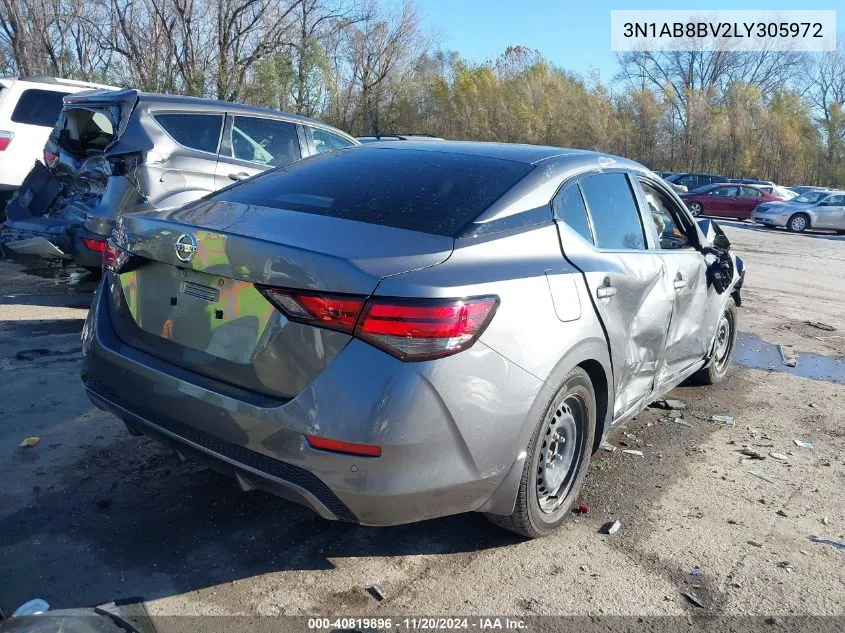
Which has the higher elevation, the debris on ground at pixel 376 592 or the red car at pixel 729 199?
the red car at pixel 729 199

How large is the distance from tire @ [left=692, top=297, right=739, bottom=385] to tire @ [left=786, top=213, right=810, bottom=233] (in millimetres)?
22359

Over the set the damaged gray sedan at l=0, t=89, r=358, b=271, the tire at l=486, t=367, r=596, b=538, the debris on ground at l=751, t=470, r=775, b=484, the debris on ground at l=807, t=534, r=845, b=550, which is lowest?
the debris on ground at l=807, t=534, r=845, b=550

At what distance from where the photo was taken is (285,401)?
2568 millimetres

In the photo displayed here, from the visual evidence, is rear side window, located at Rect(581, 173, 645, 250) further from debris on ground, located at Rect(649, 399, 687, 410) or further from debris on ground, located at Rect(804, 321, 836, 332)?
debris on ground, located at Rect(804, 321, 836, 332)

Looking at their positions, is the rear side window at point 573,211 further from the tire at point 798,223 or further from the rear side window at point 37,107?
the tire at point 798,223

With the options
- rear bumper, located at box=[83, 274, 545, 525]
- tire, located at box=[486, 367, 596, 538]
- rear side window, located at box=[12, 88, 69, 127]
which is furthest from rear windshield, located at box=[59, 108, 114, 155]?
tire, located at box=[486, 367, 596, 538]

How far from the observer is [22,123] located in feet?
30.7

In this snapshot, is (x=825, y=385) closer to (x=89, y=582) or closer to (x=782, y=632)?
(x=782, y=632)

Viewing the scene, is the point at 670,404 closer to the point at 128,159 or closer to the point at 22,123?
the point at 128,159

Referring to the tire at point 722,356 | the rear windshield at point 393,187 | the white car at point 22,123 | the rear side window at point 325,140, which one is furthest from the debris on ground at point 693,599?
the white car at point 22,123

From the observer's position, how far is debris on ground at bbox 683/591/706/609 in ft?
9.53

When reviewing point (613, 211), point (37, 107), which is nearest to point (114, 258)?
point (613, 211)

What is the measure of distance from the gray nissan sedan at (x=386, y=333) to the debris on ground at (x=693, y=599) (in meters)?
0.62

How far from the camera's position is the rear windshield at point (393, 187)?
3049mm
